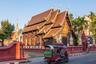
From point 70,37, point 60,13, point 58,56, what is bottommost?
point 58,56

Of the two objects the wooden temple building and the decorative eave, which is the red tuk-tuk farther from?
the decorative eave

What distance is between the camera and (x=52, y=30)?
62.2 m

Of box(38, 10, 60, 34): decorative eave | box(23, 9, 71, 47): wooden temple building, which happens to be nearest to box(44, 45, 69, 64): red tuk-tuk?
box(23, 9, 71, 47): wooden temple building

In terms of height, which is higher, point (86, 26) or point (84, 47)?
point (86, 26)

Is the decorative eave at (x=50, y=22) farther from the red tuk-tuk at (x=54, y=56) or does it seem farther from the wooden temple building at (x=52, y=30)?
the red tuk-tuk at (x=54, y=56)

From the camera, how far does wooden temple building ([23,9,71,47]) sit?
59031 mm

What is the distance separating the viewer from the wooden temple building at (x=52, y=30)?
59031mm

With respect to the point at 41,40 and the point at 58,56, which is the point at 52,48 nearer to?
the point at 58,56

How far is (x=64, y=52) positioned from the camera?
28828 mm

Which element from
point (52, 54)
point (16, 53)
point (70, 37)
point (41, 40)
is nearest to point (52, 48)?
point (52, 54)

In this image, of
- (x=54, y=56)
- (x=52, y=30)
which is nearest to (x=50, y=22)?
(x=52, y=30)

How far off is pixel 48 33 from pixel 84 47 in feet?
43.7

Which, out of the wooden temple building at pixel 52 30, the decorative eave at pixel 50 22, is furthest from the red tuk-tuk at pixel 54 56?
the decorative eave at pixel 50 22

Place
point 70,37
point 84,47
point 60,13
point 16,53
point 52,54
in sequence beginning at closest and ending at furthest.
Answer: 1. point 52,54
2. point 16,53
3. point 84,47
4. point 70,37
5. point 60,13
